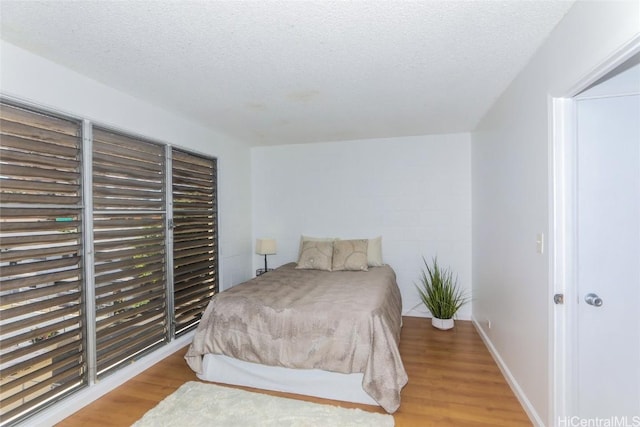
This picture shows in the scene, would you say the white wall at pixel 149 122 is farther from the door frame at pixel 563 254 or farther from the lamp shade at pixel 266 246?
the door frame at pixel 563 254

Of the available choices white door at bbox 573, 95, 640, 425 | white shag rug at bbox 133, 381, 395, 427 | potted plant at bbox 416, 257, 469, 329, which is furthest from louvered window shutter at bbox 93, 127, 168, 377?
white door at bbox 573, 95, 640, 425

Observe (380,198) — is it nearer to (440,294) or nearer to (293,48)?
(440,294)

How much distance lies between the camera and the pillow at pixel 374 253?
4125 mm

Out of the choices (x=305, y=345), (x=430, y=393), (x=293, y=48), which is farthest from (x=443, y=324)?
(x=293, y=48)

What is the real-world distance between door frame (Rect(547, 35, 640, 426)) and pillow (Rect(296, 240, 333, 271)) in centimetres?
252

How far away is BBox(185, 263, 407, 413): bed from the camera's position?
2.23 m

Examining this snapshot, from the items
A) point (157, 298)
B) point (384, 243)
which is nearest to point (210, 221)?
point (157, 298)

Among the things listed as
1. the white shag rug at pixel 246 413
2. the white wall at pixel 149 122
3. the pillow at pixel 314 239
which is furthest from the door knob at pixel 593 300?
the white wall at pixel 149 122

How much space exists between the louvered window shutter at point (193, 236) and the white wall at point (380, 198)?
1062 millimetres

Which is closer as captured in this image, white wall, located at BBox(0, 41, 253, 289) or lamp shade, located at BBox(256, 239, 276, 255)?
white wall, located at BBox(0, 41, 253, 289)

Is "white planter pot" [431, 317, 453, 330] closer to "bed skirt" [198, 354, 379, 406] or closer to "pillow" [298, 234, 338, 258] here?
"pillow" [298, 234, 338, 258]

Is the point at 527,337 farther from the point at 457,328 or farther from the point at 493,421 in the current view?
the point at 457,328

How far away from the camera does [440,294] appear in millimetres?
3799

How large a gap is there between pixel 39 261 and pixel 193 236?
154 centimetres
